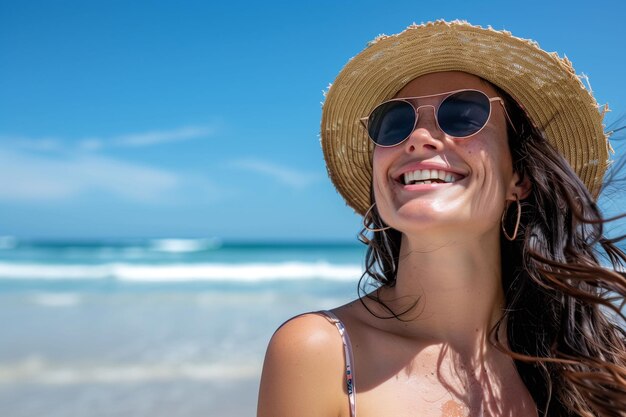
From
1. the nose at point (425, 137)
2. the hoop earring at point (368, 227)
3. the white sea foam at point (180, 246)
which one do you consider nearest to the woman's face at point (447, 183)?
the nose at point (425, 137)

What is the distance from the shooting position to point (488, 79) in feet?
8.46

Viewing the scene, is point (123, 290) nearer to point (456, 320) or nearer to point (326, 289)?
point (326, 289)

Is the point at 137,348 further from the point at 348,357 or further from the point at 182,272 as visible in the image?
the point at 182,272

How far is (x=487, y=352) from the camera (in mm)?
2373

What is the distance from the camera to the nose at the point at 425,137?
2.36 metres

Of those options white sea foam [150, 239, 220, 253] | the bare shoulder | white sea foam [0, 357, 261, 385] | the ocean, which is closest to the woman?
the bare shoulder

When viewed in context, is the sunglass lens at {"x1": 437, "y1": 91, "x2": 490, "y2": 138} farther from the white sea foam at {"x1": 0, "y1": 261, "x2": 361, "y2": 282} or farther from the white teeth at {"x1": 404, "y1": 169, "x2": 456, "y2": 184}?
the white sea foam at {"x1": 0, "y1": 261, "x2": 361, "y2": 282}

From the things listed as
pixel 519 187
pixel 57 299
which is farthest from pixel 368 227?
pixel 57 299

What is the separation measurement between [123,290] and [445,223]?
1473 centimetres

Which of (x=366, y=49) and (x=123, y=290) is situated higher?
(x=366, y=49)

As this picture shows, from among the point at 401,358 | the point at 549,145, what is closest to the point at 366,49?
the point at 549,145

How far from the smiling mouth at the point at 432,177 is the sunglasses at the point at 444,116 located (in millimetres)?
152

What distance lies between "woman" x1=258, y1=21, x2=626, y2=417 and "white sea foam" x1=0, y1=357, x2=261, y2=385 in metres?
3.98

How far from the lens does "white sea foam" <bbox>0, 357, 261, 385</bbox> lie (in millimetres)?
6094
